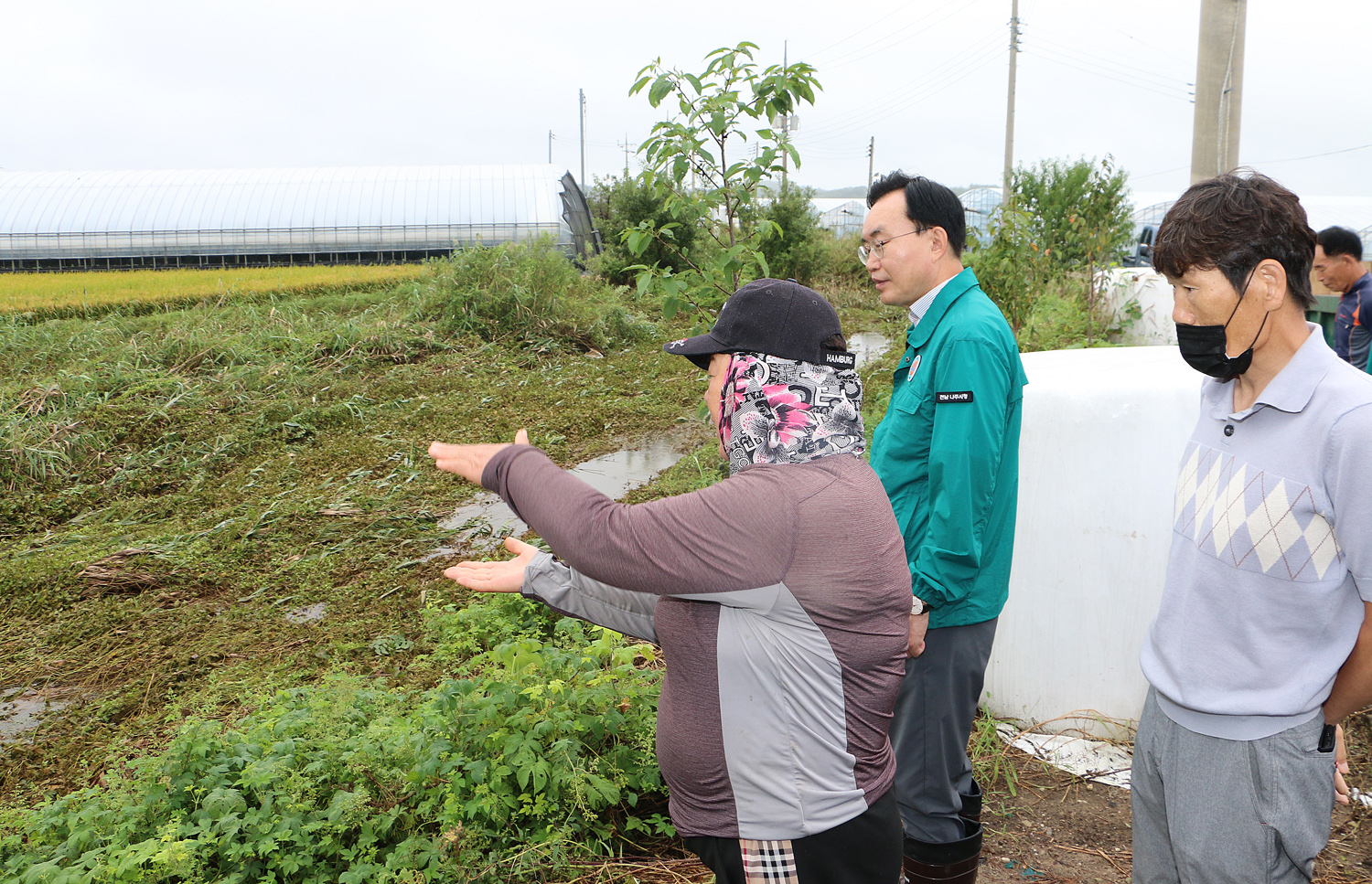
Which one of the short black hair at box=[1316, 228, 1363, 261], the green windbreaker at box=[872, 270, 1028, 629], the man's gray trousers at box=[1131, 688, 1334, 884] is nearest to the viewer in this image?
the man's gray trousers at box=[1131, 688, 1334, 884]

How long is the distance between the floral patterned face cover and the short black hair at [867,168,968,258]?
40.9 inches

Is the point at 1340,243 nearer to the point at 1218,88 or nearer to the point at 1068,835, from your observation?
the point at 1218,88

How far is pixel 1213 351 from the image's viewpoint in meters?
1.47

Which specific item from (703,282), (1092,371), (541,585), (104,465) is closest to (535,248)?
(104,465)

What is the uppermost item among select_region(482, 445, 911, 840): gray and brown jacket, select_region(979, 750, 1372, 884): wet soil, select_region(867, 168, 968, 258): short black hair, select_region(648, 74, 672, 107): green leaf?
select_region(648, 74, 672, 107): green leaf

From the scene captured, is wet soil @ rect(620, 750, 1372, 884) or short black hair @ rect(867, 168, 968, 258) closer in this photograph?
short black hair @ rect(867, 168, 968, 258)

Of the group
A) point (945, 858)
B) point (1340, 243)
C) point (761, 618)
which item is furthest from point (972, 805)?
point (1340, 243)

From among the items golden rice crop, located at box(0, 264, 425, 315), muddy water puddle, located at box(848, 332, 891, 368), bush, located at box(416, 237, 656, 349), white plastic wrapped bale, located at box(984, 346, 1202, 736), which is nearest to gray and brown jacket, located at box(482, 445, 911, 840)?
white plastic wrapped bale, located at box(984, 346, 1202, 736)

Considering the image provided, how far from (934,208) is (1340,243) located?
12.7 ft

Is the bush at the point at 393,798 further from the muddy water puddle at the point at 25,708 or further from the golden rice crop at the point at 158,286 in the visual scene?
the golden rice crop at the point at 158,286

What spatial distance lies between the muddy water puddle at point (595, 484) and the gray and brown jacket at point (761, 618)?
12.3 feet

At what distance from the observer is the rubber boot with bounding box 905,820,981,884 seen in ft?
6.93

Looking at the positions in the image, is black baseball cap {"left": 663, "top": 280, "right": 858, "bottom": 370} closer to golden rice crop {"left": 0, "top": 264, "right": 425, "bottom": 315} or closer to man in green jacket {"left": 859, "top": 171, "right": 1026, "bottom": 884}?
man in green jacket {"left": 859, "top": 171, "right": 1026, "bottom": 884}

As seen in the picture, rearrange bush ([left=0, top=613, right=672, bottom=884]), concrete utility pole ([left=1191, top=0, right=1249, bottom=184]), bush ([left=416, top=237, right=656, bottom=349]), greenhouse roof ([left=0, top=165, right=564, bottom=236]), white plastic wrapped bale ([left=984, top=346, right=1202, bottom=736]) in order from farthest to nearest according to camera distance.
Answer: greenhouse roof ([left=0, top=165, right=564, bottom=236])
bush ([left=416, top=237, right=656, bottom=349])
concrete utility pole ([left=1191, top=0, right=1249, bottom=184])
white plastic wrapped bale ([left=984, top=346, right=1202, bottom=736])
bush ([left=0, top=613, right=672, bottom=884])
